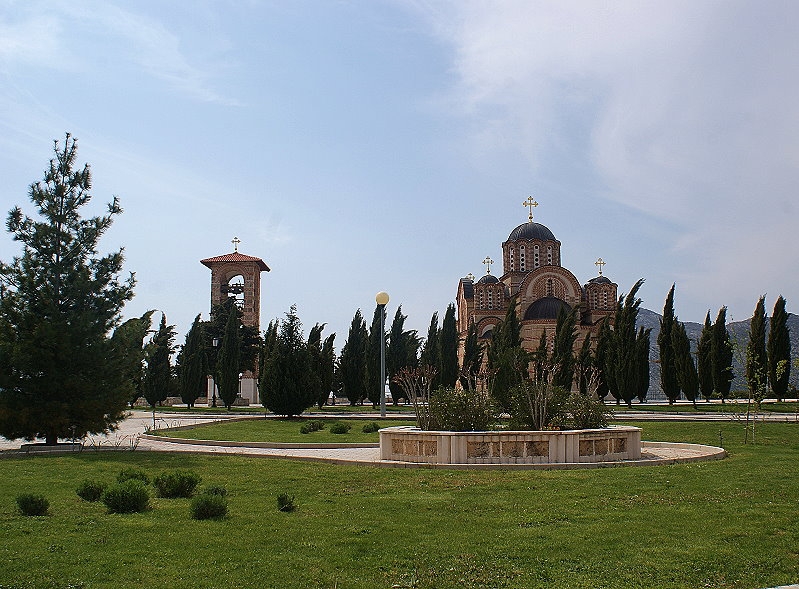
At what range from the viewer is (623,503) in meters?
8.42

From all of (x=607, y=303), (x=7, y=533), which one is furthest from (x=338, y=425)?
(x=607, y=303)

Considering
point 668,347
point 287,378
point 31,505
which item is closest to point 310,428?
point 287,378

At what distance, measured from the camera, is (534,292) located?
53.5 metres

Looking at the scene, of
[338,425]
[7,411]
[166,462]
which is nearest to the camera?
[166,462]

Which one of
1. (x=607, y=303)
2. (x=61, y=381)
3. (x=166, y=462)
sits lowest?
(x=166, y=462)

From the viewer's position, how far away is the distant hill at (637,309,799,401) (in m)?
27.4

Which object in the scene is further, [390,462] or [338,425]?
[338,425]

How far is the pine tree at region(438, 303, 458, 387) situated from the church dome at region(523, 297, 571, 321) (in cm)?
859

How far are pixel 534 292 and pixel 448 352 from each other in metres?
12.9

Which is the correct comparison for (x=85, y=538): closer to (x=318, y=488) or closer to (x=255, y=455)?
(x=318, y=488)

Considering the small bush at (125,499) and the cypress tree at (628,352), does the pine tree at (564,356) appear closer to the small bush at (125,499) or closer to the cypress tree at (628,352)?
the cypress tree at (628,352)

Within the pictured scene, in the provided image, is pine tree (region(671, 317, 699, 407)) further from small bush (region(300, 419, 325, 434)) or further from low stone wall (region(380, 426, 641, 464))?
low stone wall (region(380, 426, 641, 464))

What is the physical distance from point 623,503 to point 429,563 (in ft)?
10.5

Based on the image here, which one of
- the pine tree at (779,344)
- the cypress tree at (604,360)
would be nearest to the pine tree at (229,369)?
the cypress tree at (604,360)
